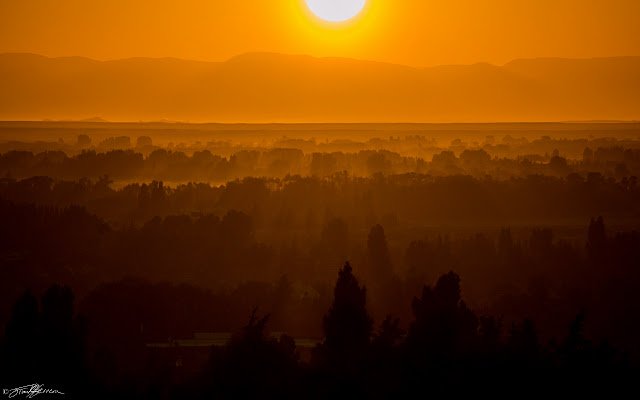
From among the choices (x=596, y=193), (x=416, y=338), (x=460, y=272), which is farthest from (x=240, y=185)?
(x=416, y=338)

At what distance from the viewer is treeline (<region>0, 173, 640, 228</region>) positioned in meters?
95.3

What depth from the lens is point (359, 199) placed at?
344 ft

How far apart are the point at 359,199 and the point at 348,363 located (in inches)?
2764

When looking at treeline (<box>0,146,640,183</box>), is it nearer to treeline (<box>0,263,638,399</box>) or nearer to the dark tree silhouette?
the dark tree silhouette

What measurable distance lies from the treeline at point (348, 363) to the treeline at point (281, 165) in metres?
88.9

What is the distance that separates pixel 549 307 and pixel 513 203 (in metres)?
57.9

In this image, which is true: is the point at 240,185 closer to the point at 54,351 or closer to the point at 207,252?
the point at 207,252

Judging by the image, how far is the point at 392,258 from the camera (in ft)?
243
